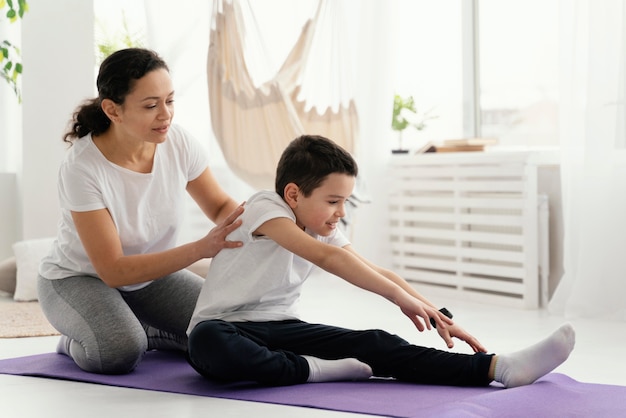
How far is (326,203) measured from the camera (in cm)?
196

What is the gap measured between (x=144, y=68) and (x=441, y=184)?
195cm

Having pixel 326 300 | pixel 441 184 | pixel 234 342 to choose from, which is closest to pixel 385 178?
pixel 441 184

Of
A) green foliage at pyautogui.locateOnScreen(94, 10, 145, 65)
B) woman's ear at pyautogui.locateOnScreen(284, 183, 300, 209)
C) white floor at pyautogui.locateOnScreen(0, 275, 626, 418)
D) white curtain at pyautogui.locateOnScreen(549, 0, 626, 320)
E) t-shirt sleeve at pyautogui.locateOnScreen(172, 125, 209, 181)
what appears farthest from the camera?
green foliage at pyautogui.locateOnScreen(94, 10, 145, 65)

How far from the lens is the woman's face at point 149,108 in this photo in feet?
6.82

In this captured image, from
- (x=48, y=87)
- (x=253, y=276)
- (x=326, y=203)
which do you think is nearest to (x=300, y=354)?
(x=253, y=276)

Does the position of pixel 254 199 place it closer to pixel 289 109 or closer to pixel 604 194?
pixel 604 194

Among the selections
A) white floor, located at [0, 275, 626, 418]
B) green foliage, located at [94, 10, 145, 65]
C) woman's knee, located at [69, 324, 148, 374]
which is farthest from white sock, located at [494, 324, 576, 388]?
green foliage, located at [94, 10, 145, 65]

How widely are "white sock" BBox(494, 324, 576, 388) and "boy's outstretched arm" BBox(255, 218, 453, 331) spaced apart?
5.8 inches

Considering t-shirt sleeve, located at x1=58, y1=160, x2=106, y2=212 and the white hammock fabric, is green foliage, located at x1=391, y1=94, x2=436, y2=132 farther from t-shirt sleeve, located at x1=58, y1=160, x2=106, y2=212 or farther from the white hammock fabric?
t-shirt sleeve, located at x1=58, y1=160, x2=106, y2=212

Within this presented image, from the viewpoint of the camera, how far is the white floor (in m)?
1.76

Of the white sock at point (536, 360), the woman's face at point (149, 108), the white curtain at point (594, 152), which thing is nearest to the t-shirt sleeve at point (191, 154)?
the woman's face at point (149, 108)

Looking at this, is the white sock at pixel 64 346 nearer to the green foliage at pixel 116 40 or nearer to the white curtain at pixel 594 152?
the white curtain at pixel 594 152

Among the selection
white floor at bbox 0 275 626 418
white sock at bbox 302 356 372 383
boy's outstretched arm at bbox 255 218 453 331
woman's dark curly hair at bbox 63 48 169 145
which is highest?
woman's dark curly hair at bbox 63 48 169 145

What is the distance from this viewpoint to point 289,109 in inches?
149
